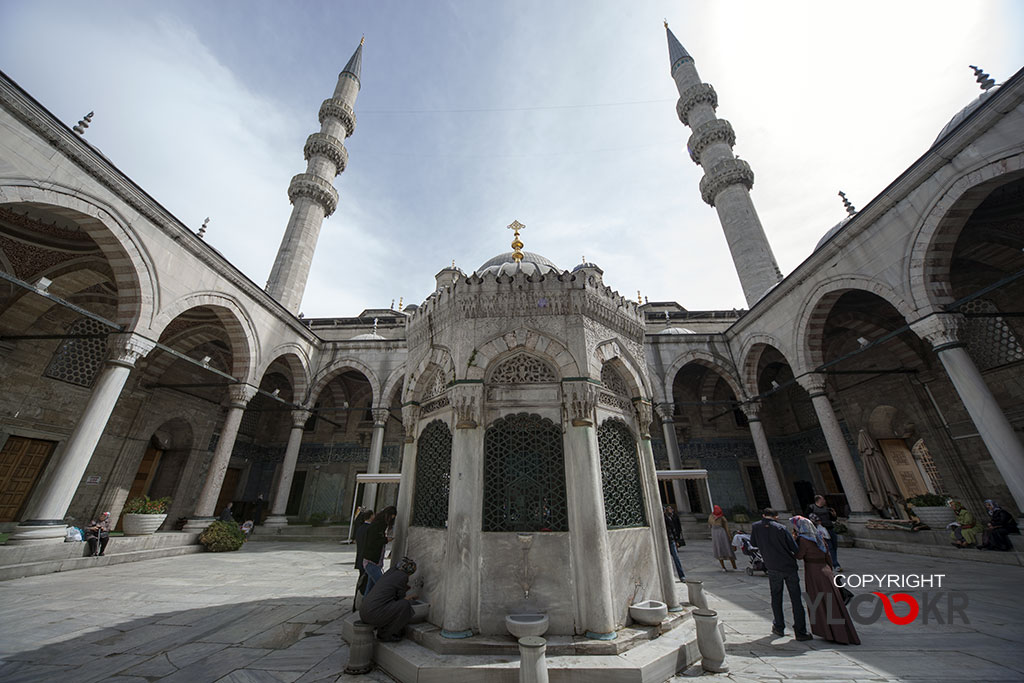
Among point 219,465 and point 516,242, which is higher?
point 516,242

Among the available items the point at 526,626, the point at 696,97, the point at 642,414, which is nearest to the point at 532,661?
the point at 526,626

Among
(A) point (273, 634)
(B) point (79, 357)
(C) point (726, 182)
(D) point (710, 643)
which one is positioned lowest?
(A) point (273, 634)

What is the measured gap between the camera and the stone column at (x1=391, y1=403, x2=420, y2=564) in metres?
4.18

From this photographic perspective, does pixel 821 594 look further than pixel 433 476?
No

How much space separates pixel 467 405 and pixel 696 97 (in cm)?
2232

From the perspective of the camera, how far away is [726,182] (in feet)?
57.8

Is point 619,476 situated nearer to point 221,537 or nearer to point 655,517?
point 655,517

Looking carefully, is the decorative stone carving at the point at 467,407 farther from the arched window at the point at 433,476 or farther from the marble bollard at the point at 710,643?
the marble bollard at the point at 710,643

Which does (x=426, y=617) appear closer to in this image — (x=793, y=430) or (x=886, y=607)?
(x=886, y=607)

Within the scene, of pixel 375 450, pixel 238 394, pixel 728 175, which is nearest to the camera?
pixel 238 394

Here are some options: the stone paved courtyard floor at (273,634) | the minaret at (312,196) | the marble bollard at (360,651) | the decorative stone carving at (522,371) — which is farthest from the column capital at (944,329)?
the minaret at (312,196)

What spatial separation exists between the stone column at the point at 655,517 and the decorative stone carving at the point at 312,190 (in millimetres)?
18357

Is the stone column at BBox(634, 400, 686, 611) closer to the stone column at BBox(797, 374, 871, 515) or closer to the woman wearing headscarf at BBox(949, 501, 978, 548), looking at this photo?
the woman wearing headscarf at BBox(949, 501, 978, 548)

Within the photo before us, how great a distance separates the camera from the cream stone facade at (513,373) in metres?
3.79
